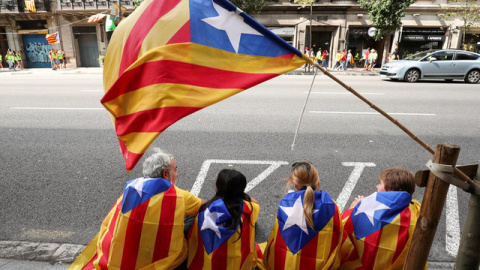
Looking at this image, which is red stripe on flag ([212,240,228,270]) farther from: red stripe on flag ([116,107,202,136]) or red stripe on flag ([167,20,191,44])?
red stripe on flag ([167,20,191,44])

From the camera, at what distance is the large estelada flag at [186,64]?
210 centimetres

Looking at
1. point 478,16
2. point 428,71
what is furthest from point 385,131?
point 478,16

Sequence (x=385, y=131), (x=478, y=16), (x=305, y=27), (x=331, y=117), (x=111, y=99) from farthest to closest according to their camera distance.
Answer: (x=305, y=27)
(x=478, y=16)
(x=331, y=117)
(x=385, y=131)
(x=111, y=99)

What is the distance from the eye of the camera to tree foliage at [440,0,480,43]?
66.4 feet

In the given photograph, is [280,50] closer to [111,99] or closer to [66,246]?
[111,99]

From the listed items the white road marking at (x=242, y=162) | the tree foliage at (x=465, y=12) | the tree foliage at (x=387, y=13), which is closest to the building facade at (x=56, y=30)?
the tree foliage at (x=387, y=13)

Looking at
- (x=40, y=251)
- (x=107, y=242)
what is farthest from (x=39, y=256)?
(x=107, y=242)

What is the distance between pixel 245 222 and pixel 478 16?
967 inches

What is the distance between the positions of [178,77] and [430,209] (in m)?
1.67

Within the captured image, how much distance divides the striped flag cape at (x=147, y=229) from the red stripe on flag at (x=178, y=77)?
71 cm

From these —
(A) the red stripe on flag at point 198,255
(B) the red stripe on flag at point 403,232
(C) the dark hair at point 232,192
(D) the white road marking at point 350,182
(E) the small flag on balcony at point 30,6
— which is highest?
(E) the small flag on balcony at point 30,6

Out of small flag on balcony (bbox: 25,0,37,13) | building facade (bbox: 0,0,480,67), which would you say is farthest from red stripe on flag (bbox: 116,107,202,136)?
small flag on balcony (bbox: 25,0,37,13)

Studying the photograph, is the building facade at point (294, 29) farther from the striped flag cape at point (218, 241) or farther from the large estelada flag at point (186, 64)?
the striped flag cape at point (218, 241)

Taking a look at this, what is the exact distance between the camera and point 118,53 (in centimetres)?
245
